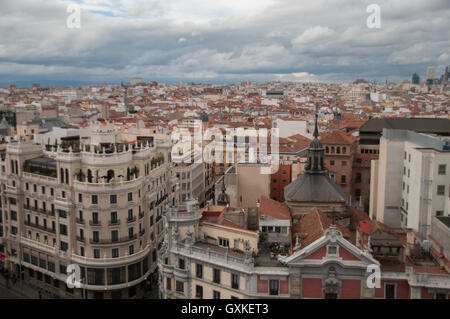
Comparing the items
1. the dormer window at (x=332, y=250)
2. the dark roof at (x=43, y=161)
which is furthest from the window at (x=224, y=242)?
the dark roof at (x=43, y=161)

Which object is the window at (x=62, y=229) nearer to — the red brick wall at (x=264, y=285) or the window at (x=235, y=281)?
the window at (x=235, y=281)

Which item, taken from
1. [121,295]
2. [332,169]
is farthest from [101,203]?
[332,169]

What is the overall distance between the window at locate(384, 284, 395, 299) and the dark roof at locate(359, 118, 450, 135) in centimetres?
3639

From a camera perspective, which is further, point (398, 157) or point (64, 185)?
point (64, 185)

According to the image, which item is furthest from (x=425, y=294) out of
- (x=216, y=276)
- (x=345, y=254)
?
(x=216, y=276)

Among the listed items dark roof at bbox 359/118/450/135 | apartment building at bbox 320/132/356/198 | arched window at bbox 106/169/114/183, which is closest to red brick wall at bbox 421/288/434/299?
arched window at bbox 106/169/114/183

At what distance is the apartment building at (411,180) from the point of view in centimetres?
3331

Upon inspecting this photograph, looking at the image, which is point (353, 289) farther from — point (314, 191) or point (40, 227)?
point (40, 227)

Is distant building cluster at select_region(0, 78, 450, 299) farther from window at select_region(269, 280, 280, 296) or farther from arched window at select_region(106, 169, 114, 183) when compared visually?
arched window at select_region(106, 169, 114, 183)

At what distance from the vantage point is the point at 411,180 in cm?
3669

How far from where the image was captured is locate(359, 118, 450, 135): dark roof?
60.5 meters
